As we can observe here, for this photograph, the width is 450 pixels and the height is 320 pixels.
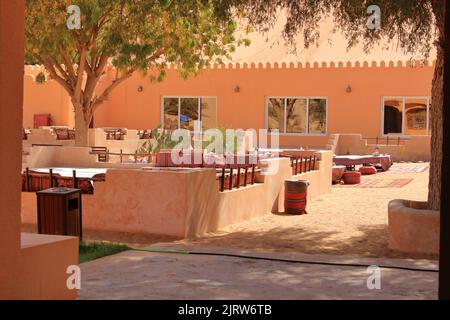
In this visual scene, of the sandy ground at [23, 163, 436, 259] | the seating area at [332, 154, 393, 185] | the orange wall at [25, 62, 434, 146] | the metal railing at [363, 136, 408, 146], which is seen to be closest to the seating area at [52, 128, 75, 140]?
the orange wall at [25, 62, 434, 146]

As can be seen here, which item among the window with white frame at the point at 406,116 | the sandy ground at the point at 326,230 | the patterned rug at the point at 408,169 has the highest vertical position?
Answer: the window with white frame at the point at 406,116

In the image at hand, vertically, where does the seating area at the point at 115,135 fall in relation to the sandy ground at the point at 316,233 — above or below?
above

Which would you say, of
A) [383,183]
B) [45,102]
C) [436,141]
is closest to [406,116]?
[383,183]

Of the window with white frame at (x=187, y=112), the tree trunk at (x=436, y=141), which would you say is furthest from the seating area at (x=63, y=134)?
the tree trunk at (x=436, y=141)

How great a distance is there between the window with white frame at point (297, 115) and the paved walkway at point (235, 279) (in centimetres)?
2040

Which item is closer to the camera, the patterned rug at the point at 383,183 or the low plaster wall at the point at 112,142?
the patterned rug at the point at 383,183

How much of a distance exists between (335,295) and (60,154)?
1351 centimetres

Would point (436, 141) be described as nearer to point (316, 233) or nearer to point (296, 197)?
point (316, 233)

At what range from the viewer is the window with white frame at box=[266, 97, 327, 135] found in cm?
2884

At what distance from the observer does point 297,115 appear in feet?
96.1

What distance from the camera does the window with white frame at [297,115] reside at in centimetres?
2884

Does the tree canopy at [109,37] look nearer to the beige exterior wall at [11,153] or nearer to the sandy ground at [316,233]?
the sandy ground at [316,233]

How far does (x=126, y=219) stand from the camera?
11305mm
